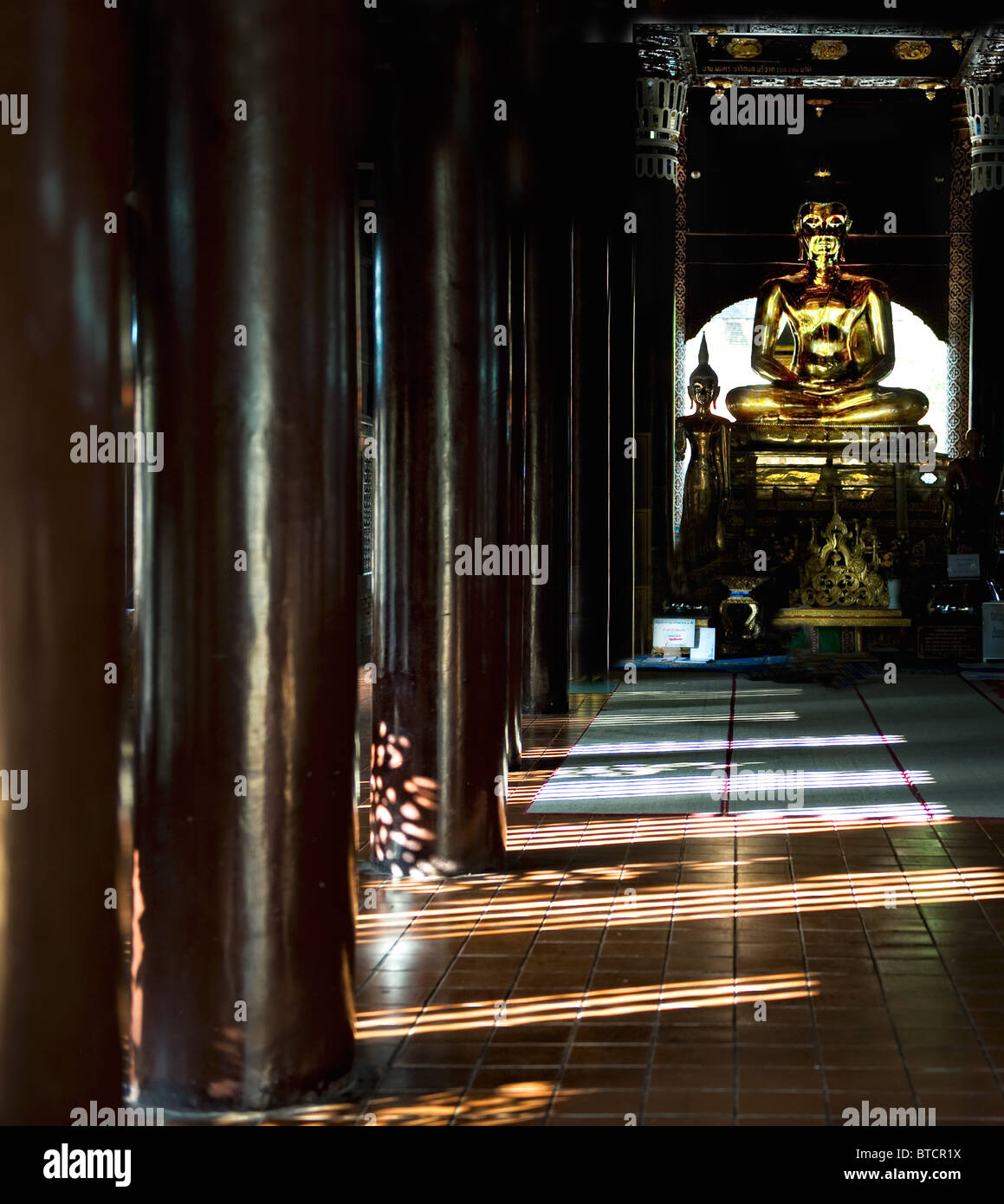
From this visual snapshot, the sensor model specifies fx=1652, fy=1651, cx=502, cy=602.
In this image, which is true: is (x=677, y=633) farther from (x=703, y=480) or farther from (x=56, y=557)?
(x=56, y=557)

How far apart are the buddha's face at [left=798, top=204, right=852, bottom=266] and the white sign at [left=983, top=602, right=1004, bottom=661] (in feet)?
16.4

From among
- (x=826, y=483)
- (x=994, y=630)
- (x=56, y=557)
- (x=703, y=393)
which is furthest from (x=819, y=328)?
(x=56, y=557)

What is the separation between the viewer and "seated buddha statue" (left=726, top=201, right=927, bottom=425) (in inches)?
669

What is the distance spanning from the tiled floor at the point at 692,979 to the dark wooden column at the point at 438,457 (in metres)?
0.37

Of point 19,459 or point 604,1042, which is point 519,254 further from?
point 19,459

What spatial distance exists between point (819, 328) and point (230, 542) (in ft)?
48.5

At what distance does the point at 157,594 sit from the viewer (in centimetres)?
371

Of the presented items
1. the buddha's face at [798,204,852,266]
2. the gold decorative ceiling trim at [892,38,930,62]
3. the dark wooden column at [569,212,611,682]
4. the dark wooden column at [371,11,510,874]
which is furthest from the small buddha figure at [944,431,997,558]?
the dark wooden column at [371,11,510,874]

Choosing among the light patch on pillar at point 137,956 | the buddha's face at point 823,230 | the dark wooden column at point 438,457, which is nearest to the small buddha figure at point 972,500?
the buddha's face at point 823,230

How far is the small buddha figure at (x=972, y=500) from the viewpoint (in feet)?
48.2

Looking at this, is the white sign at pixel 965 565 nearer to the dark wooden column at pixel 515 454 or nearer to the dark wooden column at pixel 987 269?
the dark wooden column at pixel 987 269

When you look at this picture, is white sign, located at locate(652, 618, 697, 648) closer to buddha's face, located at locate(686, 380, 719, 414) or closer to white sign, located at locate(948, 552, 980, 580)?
white sign, located at locate(948, 552, 980, 580)

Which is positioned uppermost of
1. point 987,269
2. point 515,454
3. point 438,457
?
point 987,269

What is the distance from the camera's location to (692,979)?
4.81 m
